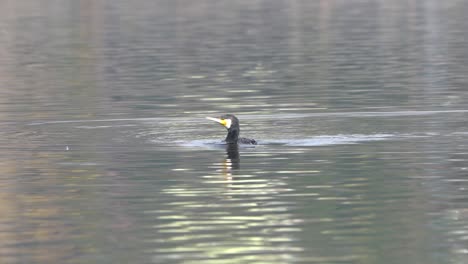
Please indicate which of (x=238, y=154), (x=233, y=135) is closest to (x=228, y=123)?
(x=233, y=135)

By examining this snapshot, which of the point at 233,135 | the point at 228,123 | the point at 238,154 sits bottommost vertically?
the point at 238,154

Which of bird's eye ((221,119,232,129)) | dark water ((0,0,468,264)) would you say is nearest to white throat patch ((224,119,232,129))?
bird's eye ((221,119,232,129))

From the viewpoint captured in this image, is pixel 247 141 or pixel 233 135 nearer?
pixel 247 141

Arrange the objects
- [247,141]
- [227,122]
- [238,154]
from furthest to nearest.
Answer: [227,122], [247,141], [238,154]

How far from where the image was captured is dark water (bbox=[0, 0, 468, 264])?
15945 millimetres

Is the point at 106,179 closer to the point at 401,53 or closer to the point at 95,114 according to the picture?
the point at 95,114

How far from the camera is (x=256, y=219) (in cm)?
1727

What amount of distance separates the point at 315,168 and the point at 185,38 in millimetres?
40293

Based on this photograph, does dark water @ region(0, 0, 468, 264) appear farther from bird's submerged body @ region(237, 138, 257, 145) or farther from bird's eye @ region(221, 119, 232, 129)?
bird's eye @ region(221, 119, 232, 129)

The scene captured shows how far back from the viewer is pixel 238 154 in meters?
Result: 24.0

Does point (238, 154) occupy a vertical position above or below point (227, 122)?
below

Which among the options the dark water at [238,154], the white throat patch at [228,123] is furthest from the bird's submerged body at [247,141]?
the white throat patch at [228,123]

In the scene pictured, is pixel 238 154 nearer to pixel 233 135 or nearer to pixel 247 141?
pixel 247 141

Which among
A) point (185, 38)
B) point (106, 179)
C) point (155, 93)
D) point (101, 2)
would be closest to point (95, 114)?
point (155, 93)
